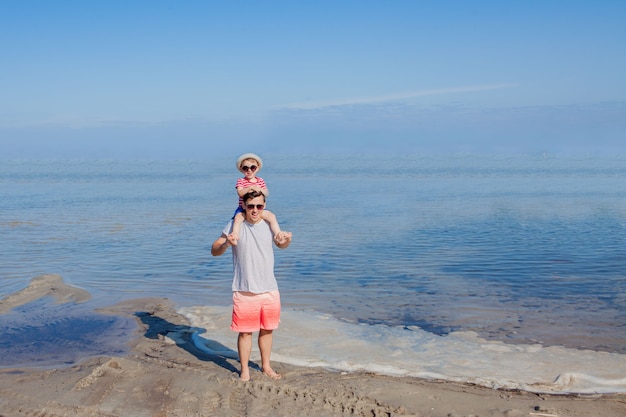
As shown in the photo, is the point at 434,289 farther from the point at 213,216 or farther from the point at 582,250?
the point at 213,216

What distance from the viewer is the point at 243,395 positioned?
5.55 metres

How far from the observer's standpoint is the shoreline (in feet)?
17.1

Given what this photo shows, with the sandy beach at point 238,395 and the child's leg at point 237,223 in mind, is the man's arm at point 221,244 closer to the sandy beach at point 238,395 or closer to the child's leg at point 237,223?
the child's leg at point 237,223

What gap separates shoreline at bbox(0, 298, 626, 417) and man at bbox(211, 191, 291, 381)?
0.38 metres

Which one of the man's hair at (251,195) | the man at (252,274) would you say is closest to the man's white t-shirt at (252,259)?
the man at (252,274)

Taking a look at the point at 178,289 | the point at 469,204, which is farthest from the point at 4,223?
the point at 469,204

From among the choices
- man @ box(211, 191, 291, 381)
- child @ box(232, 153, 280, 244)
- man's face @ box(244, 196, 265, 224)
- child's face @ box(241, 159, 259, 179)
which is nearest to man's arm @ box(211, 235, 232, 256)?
man @ box(211, 191, 291, 381)

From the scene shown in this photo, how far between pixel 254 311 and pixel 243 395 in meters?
0.71

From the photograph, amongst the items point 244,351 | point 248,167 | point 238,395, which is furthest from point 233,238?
point 238,395

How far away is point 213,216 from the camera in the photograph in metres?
20.0

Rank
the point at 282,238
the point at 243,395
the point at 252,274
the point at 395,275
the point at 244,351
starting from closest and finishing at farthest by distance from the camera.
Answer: the point at 243,395, the point at 282,238, the point at 252,274, the point at 244,351, the point at 395,275

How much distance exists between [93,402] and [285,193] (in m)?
23.1

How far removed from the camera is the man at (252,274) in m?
5.71

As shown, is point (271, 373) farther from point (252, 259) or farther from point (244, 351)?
point (252, 259)
